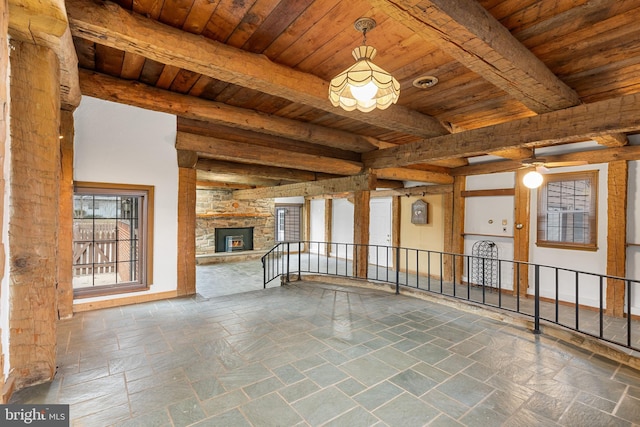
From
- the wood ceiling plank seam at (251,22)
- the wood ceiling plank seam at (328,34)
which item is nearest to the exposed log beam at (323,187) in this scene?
the wood ceiling plank seam at (328,34)

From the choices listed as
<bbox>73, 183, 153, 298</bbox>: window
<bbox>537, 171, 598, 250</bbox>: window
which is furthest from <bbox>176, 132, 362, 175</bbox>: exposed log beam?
<bbox>537, 171, 598, 250</bbox>: window

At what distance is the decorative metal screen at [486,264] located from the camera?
20.2 ft

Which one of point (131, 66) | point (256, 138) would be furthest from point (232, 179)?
point (131, 66)

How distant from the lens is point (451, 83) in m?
3.03

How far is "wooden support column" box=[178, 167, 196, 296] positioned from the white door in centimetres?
556

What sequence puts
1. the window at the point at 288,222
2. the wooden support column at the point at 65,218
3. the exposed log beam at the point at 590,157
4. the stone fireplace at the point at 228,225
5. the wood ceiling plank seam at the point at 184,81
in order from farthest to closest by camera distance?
the window at the point at 288,222 → the stone fireplace at the point at 228,225 → the exposed log beam at the point at 590,157 → the wooden support column at the point at 65,218 → the wood ceiling plank seam at the point at 184,81

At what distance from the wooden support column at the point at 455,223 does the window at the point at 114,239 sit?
5.90 m

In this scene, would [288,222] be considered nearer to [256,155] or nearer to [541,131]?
[256,155]

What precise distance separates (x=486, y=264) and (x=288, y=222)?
7.70 metres

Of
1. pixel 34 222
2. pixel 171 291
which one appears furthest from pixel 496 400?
pixel 171 291

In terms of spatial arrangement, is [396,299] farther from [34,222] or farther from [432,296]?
[34,222]

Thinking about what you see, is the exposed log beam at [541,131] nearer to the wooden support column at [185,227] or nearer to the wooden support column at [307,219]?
the wooden support column at [185,227]

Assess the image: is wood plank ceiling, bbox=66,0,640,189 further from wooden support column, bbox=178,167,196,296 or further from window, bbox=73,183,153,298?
window, bbox=73,183,153,298

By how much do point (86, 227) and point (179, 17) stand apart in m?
3.70
